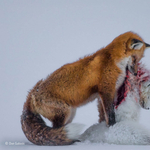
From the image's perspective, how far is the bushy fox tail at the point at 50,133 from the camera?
114 inches

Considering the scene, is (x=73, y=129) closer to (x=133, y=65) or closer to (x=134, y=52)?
(x=133, y=65)

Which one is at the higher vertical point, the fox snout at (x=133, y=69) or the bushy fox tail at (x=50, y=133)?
the fox snout at (x=133, y=69)

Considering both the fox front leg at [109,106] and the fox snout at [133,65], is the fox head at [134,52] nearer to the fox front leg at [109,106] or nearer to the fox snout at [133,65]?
the fox snout at [133,65]

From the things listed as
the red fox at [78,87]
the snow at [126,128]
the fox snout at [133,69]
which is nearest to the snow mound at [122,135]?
the snow at [126,128]

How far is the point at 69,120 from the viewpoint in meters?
3.35

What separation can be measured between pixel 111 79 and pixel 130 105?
17.8 inches

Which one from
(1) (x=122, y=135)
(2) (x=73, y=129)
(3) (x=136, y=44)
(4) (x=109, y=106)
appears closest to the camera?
(2) (x=73, y=129)

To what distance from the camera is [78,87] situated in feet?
10.4

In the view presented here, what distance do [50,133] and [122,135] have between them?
840 millimetres

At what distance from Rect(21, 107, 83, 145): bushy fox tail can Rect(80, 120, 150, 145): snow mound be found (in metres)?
0.31

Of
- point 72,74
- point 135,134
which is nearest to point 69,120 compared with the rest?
point 72,74

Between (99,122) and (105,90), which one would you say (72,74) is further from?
(99,122)

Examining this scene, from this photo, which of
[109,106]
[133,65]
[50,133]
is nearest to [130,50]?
[133,65]

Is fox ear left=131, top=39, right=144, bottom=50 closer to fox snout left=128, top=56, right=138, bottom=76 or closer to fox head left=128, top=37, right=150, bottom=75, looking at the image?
fox head left=128, top=37, right=150, bottom=75
